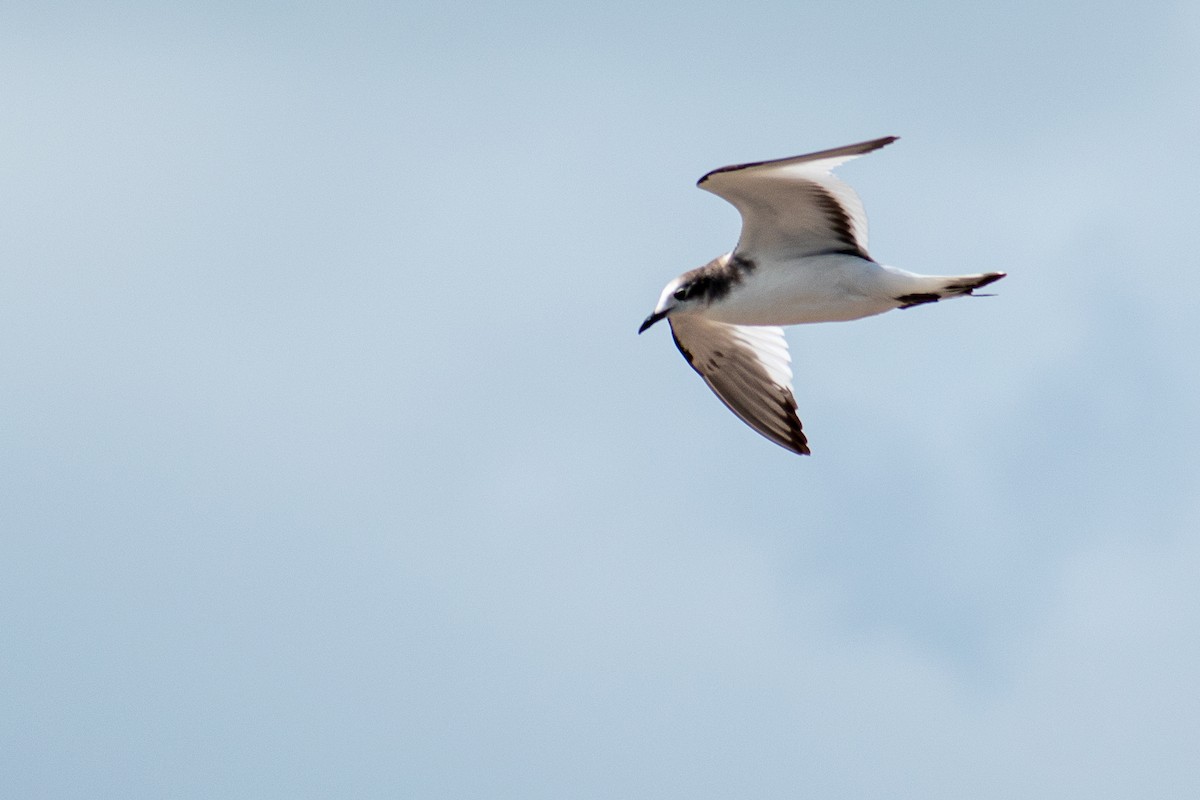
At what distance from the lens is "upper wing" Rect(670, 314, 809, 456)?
1686 cm

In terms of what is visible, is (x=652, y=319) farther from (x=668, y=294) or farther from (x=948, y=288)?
(x=948, y=288)

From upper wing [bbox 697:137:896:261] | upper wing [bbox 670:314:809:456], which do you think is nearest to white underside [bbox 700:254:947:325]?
upper wing [bbox 697:137:896:261]

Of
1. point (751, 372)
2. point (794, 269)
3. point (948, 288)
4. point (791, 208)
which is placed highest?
point (791, 208)

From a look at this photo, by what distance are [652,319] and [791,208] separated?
1.59m

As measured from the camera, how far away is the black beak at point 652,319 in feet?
49.6

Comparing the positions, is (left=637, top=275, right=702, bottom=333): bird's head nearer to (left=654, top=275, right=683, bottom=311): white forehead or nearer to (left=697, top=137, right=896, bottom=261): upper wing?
(left=654, top=275, right=683, bottom=311): white forehead

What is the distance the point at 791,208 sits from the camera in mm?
14352

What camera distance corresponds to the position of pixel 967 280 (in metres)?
13.9

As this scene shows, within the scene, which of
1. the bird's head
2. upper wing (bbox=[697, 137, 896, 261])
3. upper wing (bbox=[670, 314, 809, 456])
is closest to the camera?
upper wing (bbox=[697, 137, 896, 261])

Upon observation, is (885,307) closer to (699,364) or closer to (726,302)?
(726,302)

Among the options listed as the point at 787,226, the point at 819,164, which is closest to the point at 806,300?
the point at 787,226

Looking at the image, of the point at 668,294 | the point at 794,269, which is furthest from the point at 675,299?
the point at 794,269

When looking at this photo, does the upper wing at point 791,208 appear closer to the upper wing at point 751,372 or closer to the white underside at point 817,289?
the white underside at point 817,289

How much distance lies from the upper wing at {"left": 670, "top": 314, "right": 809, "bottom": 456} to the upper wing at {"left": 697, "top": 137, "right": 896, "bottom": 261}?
2.14 metres
